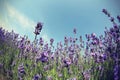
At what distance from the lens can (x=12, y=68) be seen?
633 centimetres

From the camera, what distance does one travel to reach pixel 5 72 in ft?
20.9

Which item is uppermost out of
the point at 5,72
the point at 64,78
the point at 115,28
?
the point at 115,28

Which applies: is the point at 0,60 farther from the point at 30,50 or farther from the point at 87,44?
the point at 87,44

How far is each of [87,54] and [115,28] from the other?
2262 millimetres

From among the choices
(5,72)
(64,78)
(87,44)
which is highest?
(87,44)

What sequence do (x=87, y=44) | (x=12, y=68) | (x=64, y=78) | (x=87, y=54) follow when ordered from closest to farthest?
(x=64, y=78)
(x=12, y=68)
(x=87, y=54)
(x=87, y=44)

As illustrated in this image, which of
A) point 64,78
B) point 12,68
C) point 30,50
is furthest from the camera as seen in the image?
point 30,50

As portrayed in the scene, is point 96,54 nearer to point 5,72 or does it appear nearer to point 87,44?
Answer: point 5,72

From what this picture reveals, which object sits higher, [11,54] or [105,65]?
[11,54]

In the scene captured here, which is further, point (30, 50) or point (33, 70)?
point (30, 50)

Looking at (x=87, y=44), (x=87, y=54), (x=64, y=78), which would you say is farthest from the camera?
(x=87, y=44)

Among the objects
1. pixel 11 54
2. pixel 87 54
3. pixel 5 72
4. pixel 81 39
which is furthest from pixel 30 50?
pixel 81 39

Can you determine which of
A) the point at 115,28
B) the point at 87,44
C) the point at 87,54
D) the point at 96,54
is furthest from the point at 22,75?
the point at 87,44

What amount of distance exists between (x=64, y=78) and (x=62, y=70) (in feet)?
1.77
